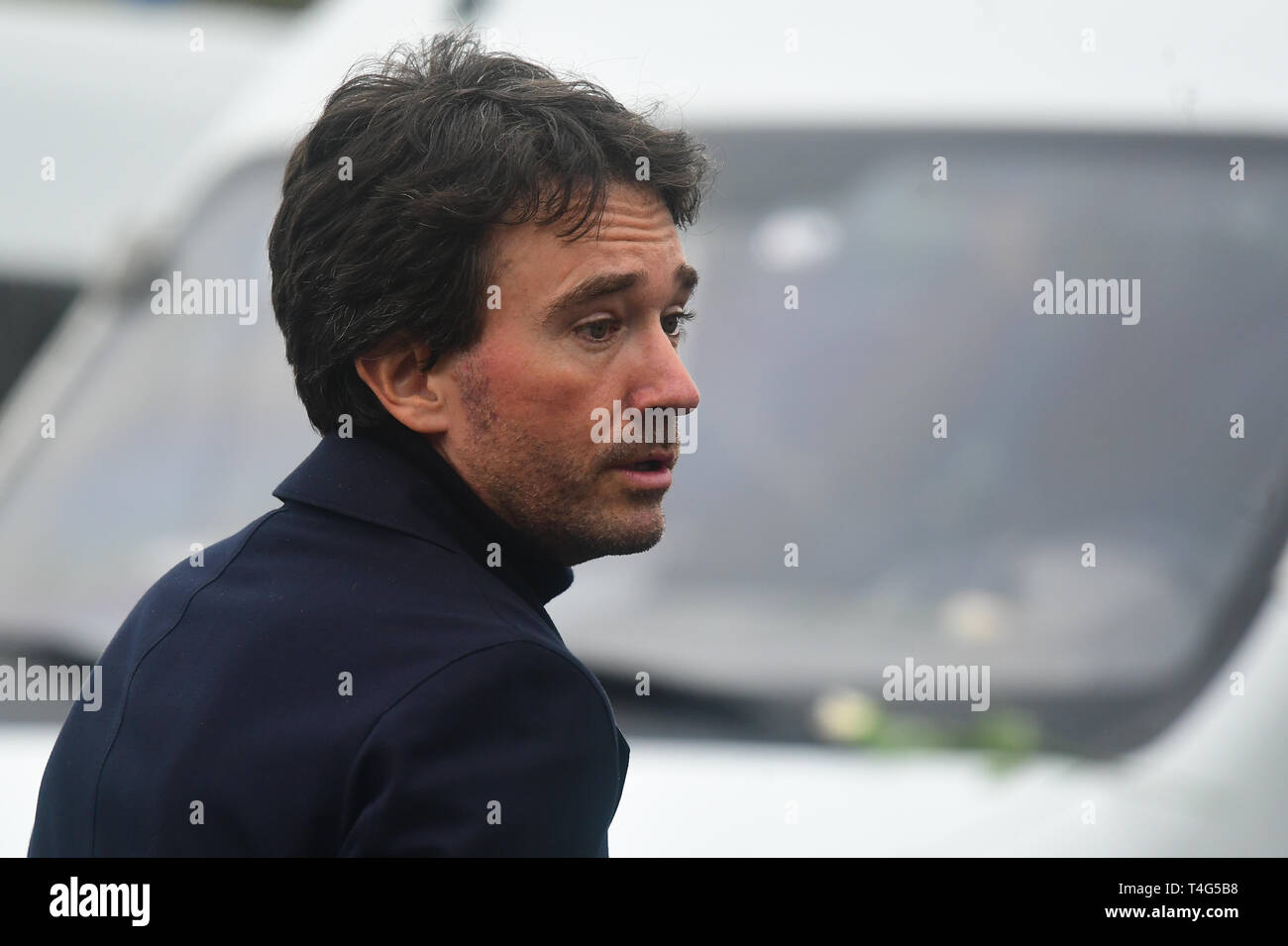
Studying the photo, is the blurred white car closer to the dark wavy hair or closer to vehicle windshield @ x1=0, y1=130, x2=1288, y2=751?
vehicle windshield @ x1=0, y1=130, x2=1288, y2=751

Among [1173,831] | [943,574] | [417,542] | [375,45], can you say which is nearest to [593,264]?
[417,542]

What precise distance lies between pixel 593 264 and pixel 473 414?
194 millimetres

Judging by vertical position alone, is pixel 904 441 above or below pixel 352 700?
above

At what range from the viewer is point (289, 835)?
156 cm

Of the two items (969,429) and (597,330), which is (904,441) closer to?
(969,429)

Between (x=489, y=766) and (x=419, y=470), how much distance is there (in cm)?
41

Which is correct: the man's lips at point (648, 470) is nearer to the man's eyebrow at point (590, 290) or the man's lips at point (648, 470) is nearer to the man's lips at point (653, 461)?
the man's lips at point (653, 461)

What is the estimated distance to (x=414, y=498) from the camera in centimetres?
178

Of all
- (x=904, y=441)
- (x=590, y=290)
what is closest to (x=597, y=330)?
(x=590, y=290)

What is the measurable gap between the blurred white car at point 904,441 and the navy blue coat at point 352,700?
118 centimetres

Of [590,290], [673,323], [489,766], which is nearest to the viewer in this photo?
[489,766]

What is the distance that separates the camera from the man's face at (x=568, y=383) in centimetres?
178

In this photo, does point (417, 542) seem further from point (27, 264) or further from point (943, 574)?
point (27, 264)

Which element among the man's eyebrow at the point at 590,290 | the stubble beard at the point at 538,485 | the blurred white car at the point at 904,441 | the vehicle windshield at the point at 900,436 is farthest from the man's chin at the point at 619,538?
the vehicle windshield at the point at 900,436
